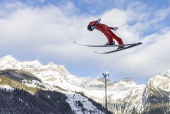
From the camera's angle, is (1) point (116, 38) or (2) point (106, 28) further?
(1) point (116, 38)

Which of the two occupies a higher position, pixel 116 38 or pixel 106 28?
pixel 106 28

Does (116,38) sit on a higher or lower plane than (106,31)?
lower

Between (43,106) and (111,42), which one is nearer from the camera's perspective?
(111,42)

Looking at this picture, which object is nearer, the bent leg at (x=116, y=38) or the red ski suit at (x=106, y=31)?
the red ski suit at (x=106, y=31)

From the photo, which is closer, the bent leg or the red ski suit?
the red ski suit

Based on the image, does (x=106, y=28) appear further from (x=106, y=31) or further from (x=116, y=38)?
(x=116, y=38)

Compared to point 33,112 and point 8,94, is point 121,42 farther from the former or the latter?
point 8,94

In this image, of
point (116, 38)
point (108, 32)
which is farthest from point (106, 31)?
point (116, 38)

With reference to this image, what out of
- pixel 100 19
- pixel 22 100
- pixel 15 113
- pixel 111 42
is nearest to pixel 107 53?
pixel 111 42

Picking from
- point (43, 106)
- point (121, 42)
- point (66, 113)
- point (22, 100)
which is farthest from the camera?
point (66, 113)

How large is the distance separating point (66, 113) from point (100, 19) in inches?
7193

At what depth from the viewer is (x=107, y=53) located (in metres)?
16.8

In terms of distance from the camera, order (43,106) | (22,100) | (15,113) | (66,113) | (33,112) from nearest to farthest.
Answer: (15,113)
(33,112)
(22,100)
(43,106)
(66,113)

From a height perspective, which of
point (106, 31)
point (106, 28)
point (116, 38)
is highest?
point (106, 28)
